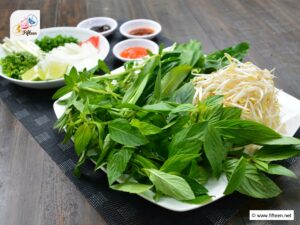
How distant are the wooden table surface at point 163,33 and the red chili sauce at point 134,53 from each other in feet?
0.75

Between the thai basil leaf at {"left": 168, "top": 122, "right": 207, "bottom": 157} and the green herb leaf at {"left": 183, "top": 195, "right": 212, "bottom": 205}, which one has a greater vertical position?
the thai basil leaf at {"left": 168, "top": 122, "right": 207, "bottom": 157}

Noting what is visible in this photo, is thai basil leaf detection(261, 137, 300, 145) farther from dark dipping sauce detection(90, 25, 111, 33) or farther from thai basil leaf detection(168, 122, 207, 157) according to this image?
dark dipping sauce detection(90, 25, 111, 33)

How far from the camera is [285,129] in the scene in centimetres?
88

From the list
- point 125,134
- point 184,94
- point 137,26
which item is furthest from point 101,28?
point 125,134

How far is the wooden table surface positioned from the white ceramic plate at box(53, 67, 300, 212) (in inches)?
3.8

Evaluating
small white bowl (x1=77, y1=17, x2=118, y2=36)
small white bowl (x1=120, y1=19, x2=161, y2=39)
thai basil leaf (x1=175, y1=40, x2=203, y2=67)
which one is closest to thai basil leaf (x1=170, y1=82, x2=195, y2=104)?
thai basil leaf (x1=175, y1=40, x2=203, y2=67)

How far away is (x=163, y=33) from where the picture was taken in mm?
1608

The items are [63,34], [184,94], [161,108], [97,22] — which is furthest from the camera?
[97,22]

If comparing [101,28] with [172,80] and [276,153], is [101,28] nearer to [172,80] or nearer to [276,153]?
[172,80]

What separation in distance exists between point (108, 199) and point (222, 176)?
0.98 ft

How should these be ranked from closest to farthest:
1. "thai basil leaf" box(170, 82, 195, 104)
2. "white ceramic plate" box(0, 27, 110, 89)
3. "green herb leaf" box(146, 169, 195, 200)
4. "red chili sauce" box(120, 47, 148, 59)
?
1. "green herb leaf" box(146, 169, 195, 200)
2. "thai basil leaf" box(170, 82, 195, 104)
3. "white ceramic plate" box(0, 27, 110, 89)
4. "red chili sauce" box(120, 47, 148, 59)

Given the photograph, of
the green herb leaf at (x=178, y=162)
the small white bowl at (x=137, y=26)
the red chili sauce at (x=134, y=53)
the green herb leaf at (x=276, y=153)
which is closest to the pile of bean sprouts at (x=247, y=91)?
the green herb leaf at (x=276, y=153)

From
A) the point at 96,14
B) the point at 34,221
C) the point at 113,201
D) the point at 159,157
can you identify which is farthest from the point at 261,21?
the point at 34,221

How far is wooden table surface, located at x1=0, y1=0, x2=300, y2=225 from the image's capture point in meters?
0.80
